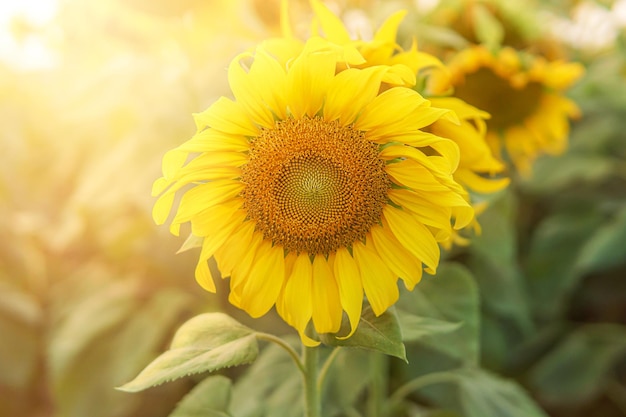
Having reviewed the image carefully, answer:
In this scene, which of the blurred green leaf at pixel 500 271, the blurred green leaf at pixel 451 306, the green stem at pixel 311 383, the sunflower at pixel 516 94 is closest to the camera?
the green stem at pixel 311 383

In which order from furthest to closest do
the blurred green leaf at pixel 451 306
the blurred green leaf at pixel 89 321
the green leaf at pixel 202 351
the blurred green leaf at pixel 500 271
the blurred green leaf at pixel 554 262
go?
the blurred green leaf at pixel 554 262 → the blurred green leaf at pixel 89 321 → the blurred green leaf at pixel 500 271 → the blurred green leaf at pixel 451 306 → the green leaf at pixel 202 351

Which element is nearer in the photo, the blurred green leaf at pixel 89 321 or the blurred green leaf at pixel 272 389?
the blurred green leaf at pixel 272 389

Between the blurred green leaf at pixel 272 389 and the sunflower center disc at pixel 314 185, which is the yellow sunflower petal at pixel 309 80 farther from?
the blurred green leaf at pixel 272 389

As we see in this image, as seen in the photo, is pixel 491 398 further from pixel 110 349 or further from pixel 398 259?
pixel 110 349

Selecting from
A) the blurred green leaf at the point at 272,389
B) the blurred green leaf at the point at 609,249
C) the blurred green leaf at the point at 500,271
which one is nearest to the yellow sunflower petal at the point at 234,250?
the blurred green leaf at the point at 272,389

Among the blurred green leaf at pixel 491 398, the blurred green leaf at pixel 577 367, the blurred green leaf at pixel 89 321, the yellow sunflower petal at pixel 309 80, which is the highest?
the yellow sunflower petal at pixel 309 80

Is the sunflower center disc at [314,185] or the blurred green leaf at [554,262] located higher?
the sunflower center disc at [314,185]

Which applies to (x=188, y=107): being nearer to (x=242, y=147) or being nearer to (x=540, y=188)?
(x=242, y=147)
